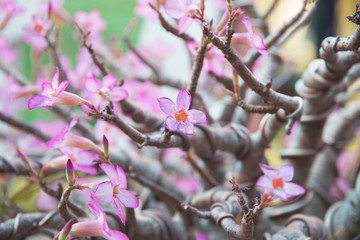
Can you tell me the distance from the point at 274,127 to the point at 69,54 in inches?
39.5

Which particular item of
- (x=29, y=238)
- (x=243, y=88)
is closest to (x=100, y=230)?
(x=29, y=238)

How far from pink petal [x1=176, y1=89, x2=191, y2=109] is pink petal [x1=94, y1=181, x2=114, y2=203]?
0.09m

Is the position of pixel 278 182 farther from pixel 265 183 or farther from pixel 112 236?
pixel 112 236

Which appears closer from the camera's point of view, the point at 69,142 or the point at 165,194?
the point at 69,142

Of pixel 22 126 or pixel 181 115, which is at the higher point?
pixel 181 115

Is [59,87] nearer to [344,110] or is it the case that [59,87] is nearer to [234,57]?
[234,57]

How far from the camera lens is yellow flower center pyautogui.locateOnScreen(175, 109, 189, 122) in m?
0.30

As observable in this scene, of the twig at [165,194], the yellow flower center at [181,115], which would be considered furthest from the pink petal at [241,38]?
the twig at [165,194]

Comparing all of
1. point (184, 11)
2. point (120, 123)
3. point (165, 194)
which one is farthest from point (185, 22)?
point (165, 194)

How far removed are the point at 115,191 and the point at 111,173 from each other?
19 mm

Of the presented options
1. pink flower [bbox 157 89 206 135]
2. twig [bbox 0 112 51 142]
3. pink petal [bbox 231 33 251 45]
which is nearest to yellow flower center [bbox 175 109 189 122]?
pink flower [bbox 157 89 206 135]

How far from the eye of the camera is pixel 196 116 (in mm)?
303

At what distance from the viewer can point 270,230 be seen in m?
0.46

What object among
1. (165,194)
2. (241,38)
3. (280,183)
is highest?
(241,38)
